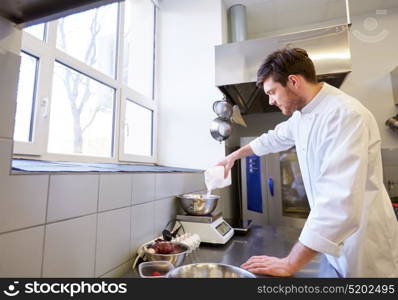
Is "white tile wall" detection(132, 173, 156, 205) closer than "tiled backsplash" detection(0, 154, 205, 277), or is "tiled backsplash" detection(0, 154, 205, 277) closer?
"tiled backsplash" detection(0, 154, 205, 277)

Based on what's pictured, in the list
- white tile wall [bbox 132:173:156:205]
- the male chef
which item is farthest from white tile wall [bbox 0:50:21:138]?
the male chef

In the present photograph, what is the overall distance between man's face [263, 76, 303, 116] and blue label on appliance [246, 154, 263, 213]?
3.84 feet

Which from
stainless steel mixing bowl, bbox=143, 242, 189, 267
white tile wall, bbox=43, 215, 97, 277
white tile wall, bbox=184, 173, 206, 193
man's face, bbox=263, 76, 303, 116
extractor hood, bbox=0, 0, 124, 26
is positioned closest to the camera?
extractor hood, bbox=0, 0, 124, 26

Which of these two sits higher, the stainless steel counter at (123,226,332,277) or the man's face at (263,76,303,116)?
the man's face at (263,76,303,116)

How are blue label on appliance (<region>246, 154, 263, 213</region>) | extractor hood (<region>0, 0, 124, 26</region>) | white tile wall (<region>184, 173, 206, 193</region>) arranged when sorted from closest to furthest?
extractor hood (<region>0, 0, 124, 26</region>)
white tile wall (<region>184, 173, 206, 193</region>)
blue label on appliance (<region>246, 154, 263, 213</region>)

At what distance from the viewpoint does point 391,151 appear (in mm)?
2121

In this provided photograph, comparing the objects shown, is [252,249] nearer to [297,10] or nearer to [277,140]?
[277,140]

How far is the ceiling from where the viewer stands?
85.4 inches

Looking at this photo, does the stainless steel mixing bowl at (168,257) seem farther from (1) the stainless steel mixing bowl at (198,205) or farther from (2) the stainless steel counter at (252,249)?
(1) the stainless steel mixing bowl at (198,205)

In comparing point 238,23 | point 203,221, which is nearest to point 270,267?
point 203,221

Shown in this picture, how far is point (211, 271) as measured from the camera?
0.78 meters

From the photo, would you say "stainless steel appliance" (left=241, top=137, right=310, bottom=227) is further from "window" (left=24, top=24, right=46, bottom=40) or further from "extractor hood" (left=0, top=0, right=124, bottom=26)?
"extractor hood" (left=0, top=0, right=124, bottom=26)

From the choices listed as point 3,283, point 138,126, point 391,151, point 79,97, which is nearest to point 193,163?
point 138,126

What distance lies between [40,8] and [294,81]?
803 millimetres
